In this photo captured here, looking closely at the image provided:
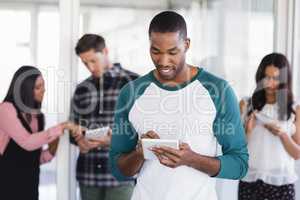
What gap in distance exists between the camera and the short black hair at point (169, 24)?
137 cm

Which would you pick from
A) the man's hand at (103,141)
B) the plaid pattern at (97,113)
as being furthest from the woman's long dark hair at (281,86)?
the man's hand at (103,141)

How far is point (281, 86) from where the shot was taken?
2.61m

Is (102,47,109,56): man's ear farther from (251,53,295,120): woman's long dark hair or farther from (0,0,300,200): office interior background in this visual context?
(251,53,295,120): woman's long dark hair

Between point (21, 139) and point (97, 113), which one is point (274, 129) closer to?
point (97, 113)

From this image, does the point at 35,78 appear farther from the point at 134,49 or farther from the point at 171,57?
the point at 171,57

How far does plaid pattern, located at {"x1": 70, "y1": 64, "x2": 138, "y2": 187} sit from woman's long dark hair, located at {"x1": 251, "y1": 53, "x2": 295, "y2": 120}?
2.48 feet

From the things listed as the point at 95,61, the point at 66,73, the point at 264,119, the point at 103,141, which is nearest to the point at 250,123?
the point at 264,119

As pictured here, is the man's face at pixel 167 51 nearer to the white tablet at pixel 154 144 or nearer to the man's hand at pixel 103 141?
the white tablet at pixel 154 144

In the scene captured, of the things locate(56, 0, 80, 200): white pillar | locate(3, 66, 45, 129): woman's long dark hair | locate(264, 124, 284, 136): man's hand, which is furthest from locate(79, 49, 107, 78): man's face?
locate(264, 124, 284, 136): man's hand

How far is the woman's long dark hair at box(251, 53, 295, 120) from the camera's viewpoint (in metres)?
2.55

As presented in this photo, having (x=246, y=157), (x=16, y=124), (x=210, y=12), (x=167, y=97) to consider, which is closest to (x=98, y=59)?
(x=16, y=124)

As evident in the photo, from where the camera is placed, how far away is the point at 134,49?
2734mm

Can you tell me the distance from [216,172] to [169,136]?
19cm

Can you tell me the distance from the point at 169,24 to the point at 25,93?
4.06 feet
